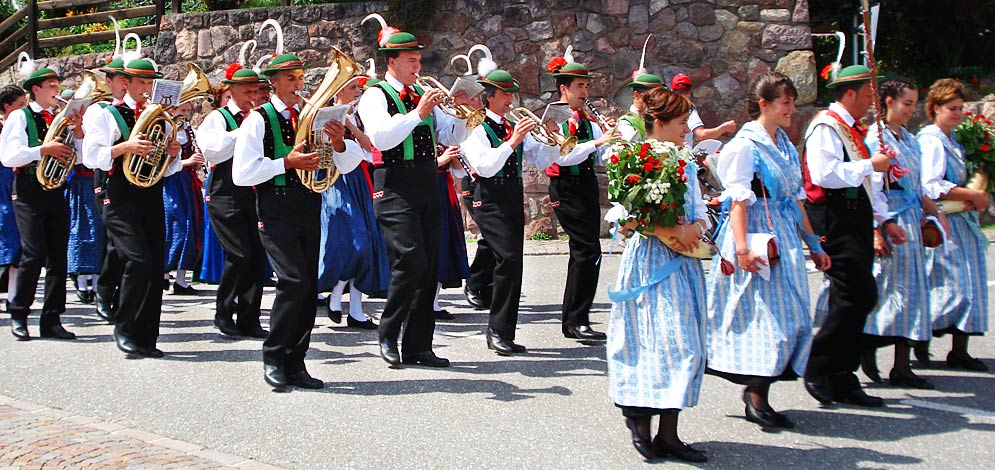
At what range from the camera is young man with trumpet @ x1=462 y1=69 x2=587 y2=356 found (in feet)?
24.0

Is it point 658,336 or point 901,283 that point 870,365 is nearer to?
point 901,283

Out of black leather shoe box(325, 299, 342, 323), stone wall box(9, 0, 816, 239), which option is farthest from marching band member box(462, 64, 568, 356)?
stone wall box(9, 0, 816, 239)

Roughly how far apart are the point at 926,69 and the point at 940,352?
9.13m

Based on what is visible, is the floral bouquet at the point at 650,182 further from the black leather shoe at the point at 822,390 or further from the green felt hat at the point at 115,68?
the green felt hat at the point at 115,68

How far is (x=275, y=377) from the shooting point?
641 cm

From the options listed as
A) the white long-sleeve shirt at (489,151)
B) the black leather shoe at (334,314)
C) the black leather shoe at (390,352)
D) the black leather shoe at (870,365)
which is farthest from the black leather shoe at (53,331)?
the black leather shoe at (870,365)

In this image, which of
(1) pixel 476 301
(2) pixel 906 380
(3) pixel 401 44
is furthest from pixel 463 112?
(2) pixel 906 380

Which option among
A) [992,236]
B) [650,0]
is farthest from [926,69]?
[650,0]

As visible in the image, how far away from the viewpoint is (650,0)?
13383 millimetres

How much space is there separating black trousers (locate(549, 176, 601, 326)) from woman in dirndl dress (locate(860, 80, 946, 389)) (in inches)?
77.2

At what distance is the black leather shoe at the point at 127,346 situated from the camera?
7.45 meters

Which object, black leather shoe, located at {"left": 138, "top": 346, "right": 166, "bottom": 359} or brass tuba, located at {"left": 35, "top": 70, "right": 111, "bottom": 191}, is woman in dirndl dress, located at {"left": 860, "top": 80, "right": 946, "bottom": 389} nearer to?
black leather shoe, located at {"left": 138, "top": 346, "right": 166, "bottom": 359}

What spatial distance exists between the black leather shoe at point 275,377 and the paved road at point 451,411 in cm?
7

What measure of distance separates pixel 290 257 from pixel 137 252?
62.5 inches
